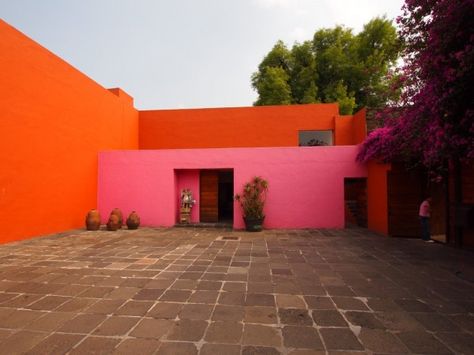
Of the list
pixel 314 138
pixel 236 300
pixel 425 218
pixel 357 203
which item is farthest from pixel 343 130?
pixel 236 300

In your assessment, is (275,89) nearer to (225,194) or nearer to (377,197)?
(225,194)

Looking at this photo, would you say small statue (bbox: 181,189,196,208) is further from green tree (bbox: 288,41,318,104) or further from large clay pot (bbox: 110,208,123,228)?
green tree (bbox: 288,41,318,104)

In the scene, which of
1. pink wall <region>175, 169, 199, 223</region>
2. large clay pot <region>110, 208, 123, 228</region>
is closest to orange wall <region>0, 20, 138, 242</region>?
large clay pot <region>110, 208, 123, 228</region>

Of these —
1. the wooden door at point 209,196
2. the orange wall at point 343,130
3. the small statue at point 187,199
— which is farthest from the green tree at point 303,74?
the small statue at point 187,199

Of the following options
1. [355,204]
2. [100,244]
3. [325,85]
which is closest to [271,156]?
[355,204]

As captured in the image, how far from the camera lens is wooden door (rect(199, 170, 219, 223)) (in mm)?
9586

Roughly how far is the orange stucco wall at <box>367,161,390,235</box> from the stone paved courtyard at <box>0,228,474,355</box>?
1.77m

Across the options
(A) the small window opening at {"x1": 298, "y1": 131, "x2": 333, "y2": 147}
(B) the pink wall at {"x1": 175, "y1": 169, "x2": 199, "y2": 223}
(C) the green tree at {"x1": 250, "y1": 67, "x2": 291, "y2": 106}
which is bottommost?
(B) the pink wall at {"x1": 175, "y1": 169, "x2": 199, "y2": 223}

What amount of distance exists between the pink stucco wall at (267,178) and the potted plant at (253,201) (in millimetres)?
230

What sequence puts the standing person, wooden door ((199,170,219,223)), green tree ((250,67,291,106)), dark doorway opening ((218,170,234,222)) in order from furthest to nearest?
green tree ((250,67,291,106))
dark doorway opening ((218,170,234,222))
wooden door ((199,170,219,223))
the standing person

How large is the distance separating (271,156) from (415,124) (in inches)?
175

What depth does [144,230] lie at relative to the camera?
322 inches

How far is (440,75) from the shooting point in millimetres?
3793

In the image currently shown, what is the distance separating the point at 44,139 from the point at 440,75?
30.1 feet
